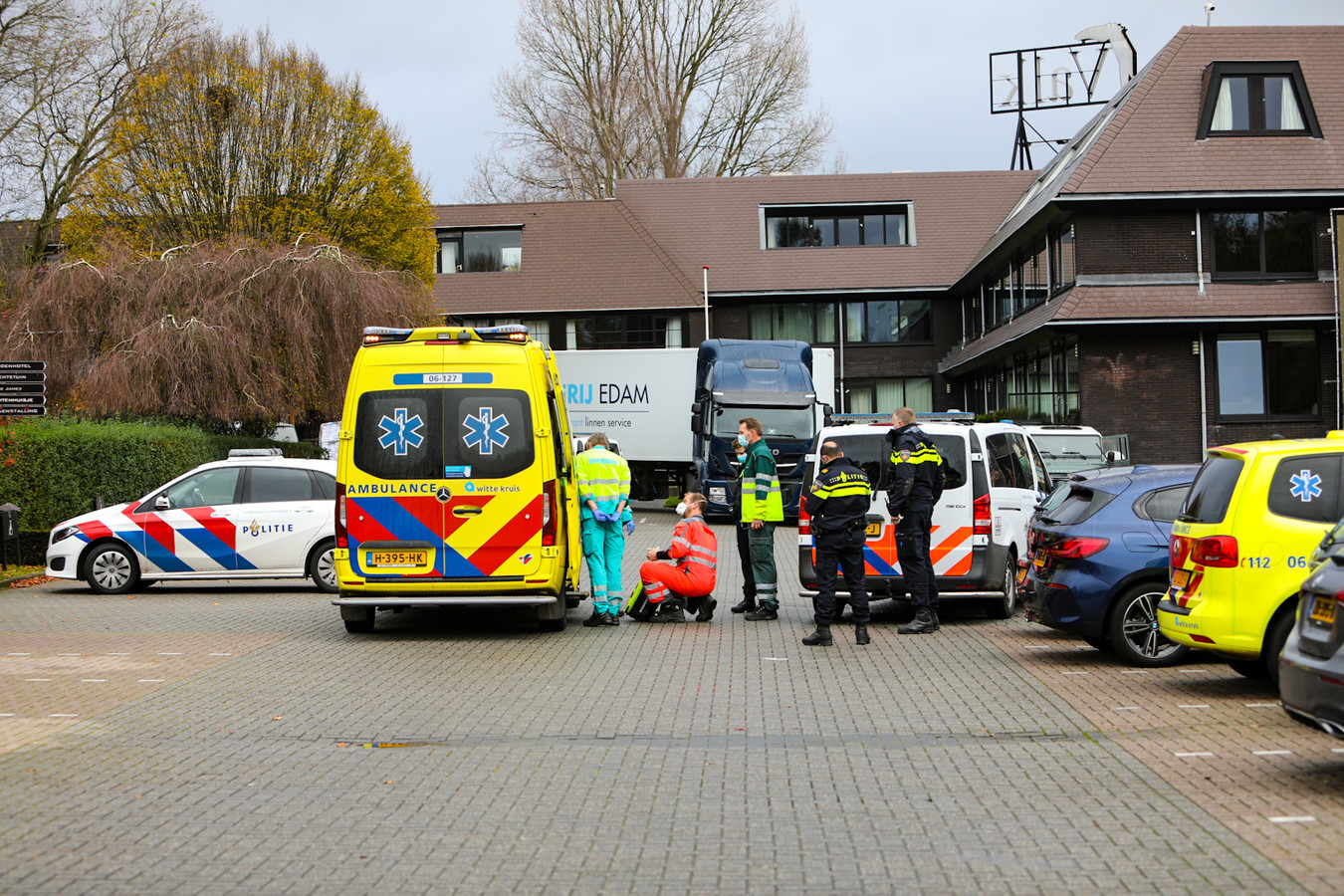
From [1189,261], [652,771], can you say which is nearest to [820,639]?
[652,771]

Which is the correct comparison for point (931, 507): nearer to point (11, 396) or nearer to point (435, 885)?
point (435, 885)

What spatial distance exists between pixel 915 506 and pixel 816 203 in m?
32.0

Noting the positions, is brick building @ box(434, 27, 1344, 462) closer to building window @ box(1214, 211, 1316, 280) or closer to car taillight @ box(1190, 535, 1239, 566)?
building window @ box(1214, 211, 1316, 280)

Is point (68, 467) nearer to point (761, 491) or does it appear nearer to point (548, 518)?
point (548, 518)

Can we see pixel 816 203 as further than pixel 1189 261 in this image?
Yes

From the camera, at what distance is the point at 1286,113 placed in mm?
28422

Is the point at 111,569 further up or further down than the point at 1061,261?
further down

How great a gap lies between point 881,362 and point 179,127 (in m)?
22.6

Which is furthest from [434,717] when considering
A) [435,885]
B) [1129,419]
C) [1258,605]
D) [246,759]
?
[1129,419]

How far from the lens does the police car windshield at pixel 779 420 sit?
2652 cm

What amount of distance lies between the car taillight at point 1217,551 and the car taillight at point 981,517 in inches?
165

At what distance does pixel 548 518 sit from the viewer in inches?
441

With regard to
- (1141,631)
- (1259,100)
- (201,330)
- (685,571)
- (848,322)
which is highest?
(1259,100)

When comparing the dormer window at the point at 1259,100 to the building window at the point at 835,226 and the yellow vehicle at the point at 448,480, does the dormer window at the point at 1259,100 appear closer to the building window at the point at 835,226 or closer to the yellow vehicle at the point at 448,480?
the building window at the point at 835,226
